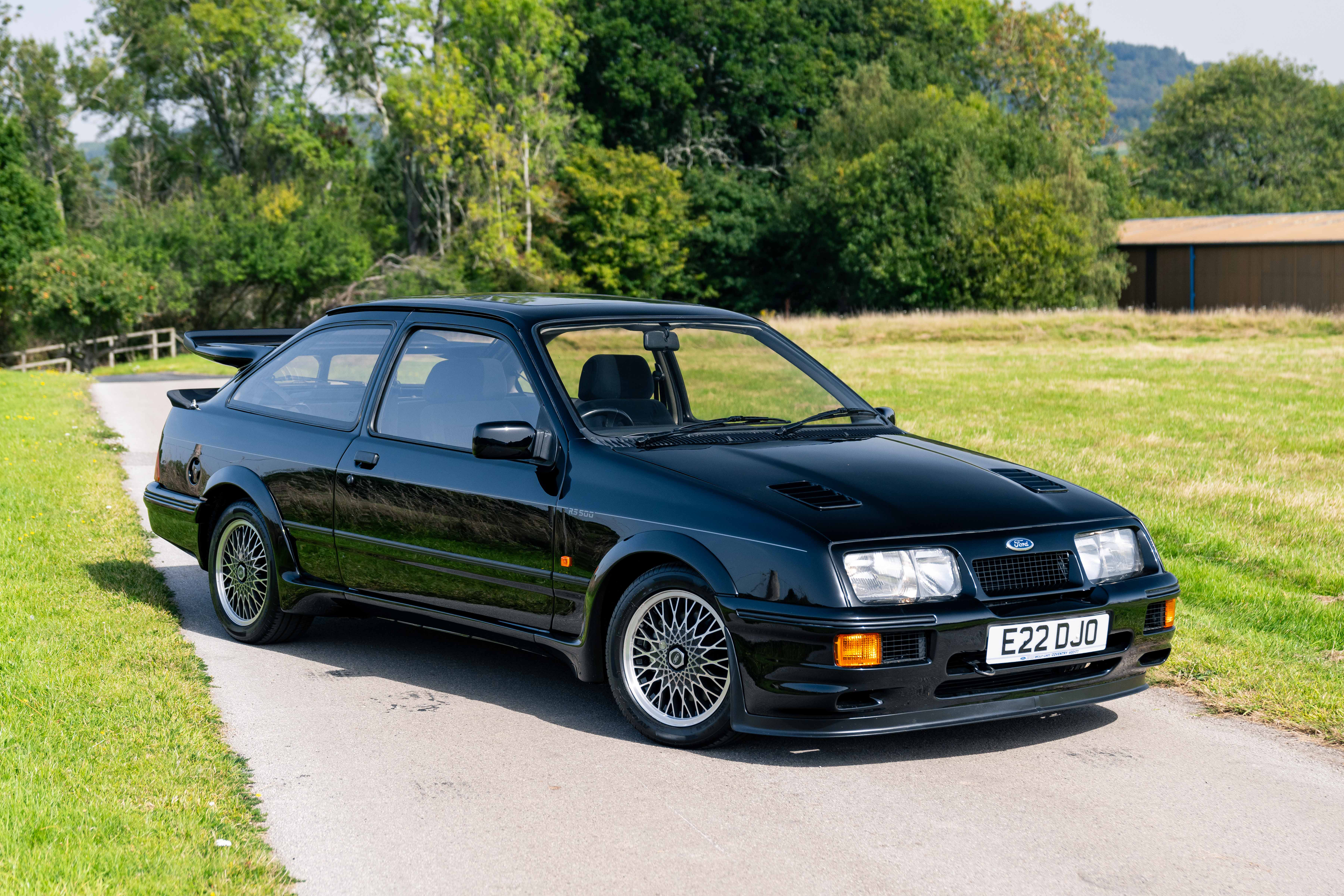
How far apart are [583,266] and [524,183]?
16.0 ft

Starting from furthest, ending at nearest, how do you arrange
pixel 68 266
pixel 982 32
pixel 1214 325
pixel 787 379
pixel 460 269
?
pixel 982 32
pixel 460 269
pixel 68 266
pixel 1214 325
pixel 787 379

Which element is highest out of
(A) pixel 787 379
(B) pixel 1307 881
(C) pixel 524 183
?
(C) pixel 524 183

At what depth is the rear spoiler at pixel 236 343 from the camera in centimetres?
827

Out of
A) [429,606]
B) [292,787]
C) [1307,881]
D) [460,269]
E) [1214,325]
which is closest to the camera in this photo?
[1307,881]

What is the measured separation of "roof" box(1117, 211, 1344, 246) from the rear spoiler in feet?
158

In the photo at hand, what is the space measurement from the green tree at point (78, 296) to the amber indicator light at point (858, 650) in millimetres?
52884

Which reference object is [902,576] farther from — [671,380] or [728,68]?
[728,68]

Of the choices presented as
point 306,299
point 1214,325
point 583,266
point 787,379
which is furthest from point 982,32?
point 787,379

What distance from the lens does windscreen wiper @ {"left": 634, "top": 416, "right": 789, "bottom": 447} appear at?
5555 mm

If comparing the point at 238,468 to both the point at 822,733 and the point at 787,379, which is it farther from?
the point at 822,733

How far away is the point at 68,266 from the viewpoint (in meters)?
52.3

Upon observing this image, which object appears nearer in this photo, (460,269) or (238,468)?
(238,468)

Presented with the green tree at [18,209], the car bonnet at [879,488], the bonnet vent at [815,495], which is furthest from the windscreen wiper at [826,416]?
the green tree at [18,209]

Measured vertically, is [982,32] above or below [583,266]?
above
